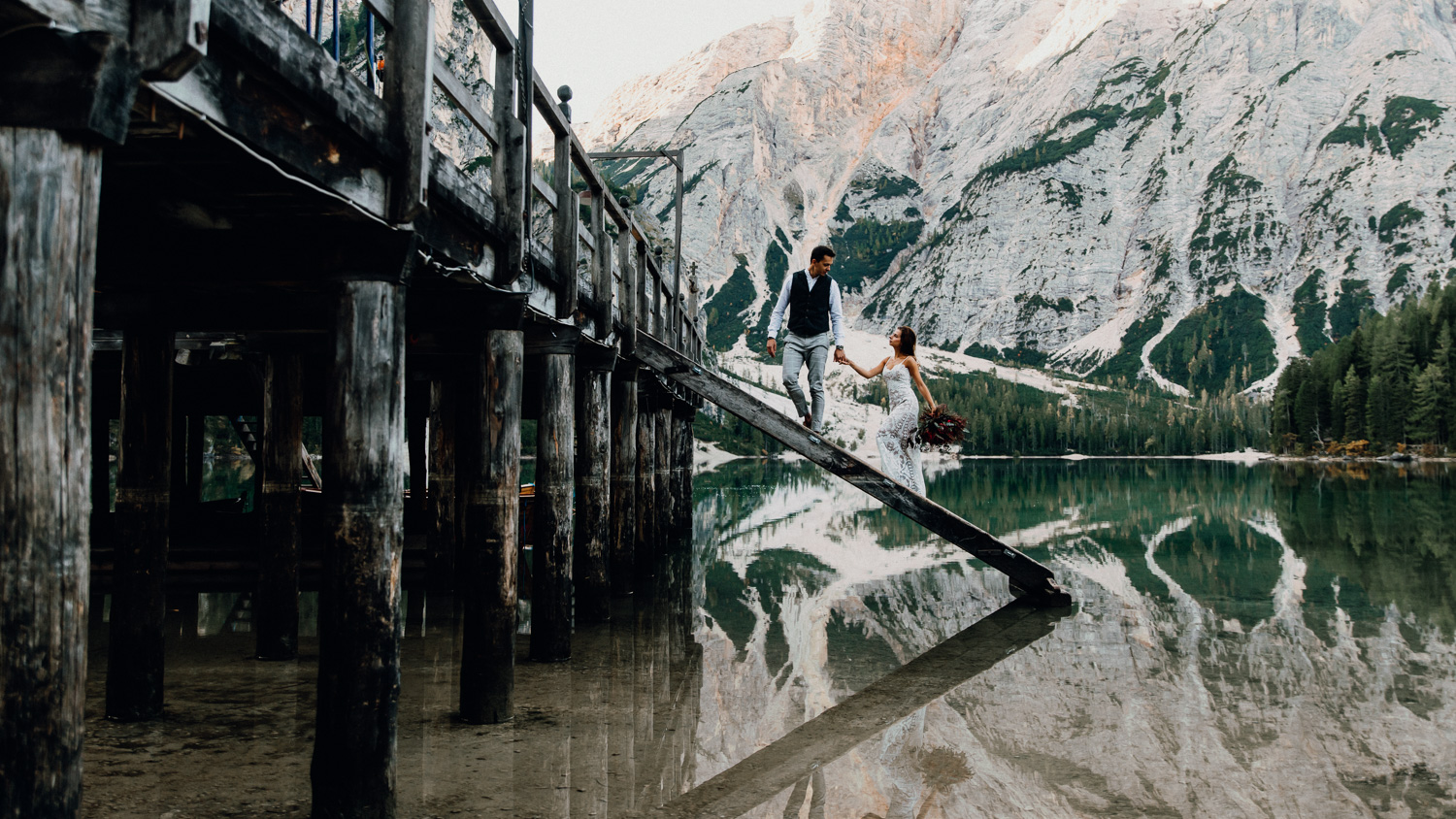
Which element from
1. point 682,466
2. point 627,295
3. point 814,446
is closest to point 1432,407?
point 682,466

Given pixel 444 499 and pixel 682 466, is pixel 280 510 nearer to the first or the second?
pixel 444 499

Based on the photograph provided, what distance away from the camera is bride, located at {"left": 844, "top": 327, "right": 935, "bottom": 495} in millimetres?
12062

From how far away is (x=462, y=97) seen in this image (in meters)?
6.02

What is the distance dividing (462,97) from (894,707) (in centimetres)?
569

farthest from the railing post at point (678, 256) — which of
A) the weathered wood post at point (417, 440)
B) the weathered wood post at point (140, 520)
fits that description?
the weathered wood post at point (140, 520)

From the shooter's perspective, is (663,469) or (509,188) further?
(663,469)

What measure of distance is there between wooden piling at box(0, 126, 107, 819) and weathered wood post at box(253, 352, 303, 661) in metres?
7.18

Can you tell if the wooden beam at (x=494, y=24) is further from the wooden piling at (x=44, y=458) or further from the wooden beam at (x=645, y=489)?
the wooden beam at (x=645, y=489)

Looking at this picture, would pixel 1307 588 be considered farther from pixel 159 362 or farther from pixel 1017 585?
pixel 159 362

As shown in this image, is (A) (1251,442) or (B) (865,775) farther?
(A) (1251,442)

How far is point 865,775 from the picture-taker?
6.35m

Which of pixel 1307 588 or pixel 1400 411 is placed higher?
pixel 1400 411

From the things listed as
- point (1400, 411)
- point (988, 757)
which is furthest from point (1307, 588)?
point (1400, 411)

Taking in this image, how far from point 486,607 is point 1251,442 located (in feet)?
488
